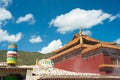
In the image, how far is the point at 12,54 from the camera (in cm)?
2189

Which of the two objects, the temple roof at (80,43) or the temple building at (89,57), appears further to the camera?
the temple roof at (80,43)

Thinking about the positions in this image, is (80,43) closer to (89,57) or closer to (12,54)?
(89,57)

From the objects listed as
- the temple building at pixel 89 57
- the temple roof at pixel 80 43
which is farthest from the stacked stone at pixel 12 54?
the temple roof at pixel 80 43

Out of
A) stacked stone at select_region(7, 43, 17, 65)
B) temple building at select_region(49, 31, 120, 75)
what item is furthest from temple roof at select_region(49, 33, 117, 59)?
stacked stone at select_region(7, 43, 17, 65)

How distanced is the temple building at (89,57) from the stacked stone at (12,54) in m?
9.62

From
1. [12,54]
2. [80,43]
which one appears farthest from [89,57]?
[12,54]

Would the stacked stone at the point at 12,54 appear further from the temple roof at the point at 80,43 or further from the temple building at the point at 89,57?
the temple roof at the point at 80,43

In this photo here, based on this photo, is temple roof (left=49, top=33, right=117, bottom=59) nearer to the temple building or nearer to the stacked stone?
the temple building

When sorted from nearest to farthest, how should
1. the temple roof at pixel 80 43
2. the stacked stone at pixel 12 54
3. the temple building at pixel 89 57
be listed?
1. the stacked stone at pixel 12 54
2. the temple building at pixel 89 57
3. the temple roof at pixel 80 43

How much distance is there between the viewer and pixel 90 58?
2992 centimetres

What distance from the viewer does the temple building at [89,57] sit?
28.1 meters

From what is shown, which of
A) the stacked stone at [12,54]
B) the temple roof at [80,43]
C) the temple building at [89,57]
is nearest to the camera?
the stacked stone at [12,54]

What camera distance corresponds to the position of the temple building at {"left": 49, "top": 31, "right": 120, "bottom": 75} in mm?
28119

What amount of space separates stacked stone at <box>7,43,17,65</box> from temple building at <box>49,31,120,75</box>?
31.5 feet
